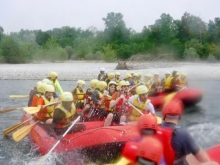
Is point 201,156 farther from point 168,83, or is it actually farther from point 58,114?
point 168,83

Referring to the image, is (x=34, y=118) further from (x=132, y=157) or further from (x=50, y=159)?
(x=132, y=157)

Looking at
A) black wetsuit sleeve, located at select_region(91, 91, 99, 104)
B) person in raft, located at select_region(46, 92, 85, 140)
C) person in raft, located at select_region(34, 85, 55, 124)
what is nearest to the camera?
person in raft, located at select_region(46, 92, 85, 140)

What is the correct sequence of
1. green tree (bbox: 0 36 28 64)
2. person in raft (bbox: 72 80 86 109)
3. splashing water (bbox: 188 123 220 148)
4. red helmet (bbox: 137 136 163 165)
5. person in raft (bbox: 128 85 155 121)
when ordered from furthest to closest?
1. green tree (bbox: 0 36 28 64)
2. person in raft (bbox: 72 80 86 109)
3. splashing water (bbox: 188 123 220 148)
4. person in raft (bbox: 128 85 155 121)
5. red helmet (bbox: 137 136 163 165)

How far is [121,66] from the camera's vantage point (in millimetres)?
27203

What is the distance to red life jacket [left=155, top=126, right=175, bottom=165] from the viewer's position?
10.7 ft

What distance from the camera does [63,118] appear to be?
21.8 feet

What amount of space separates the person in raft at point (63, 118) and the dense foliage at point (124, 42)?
8.57m

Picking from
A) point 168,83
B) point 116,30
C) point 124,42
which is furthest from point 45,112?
point 116,30

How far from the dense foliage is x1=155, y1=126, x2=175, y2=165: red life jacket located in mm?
11586

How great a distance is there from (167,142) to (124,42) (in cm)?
→ 2503

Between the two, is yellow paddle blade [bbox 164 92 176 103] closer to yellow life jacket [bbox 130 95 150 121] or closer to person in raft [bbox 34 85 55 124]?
yellow life jacket [bbox 130 95 150 121]

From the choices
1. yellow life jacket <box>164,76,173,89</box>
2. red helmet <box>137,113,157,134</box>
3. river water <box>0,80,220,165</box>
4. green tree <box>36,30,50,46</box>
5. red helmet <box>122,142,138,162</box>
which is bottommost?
river water <box>0,80,220,165</box>

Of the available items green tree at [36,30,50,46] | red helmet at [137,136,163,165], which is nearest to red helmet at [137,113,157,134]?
red helmet at [137,136,163,165]

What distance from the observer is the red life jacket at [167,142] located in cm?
327
